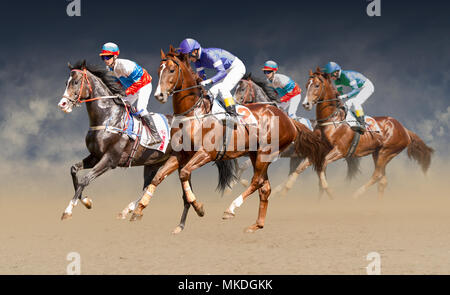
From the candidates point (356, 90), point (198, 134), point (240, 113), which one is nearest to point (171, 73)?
point (198, 134)

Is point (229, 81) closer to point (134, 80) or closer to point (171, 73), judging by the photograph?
point (171, 73)

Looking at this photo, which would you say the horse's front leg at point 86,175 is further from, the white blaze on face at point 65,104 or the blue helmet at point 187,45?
the blue helmet at point 187,45

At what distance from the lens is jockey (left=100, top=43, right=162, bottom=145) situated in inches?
363

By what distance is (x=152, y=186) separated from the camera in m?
7.90

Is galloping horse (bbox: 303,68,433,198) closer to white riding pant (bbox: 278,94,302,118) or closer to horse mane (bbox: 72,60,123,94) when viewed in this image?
white riding pant (bbox: 278,94,302,118)

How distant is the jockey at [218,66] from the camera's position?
8.27m

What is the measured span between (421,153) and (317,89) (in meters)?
4.69

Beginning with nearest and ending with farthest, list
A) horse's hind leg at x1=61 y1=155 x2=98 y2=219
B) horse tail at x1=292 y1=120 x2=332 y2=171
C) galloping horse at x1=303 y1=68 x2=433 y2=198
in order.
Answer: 1. horse's hind leg at x1=61 y1=155 x2=98 y2=219
2. horse tail at x1=292 y1=120 x2=332 y2=171
3. galloping horse at x1=303 y1=68 x2=433 y2=198

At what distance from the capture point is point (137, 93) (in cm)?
960

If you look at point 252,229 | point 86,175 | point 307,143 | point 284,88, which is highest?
point 284,88

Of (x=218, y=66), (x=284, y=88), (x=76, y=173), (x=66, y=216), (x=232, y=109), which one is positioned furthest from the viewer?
(x=284, y=88)

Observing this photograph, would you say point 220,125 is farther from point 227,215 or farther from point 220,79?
point 227,215

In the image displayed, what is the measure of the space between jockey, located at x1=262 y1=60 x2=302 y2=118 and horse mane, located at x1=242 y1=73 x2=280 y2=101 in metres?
0.53

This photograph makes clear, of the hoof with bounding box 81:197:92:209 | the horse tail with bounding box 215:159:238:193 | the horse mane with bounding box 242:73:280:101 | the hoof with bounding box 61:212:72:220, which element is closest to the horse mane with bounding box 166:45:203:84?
the horse tail with bounding box 215:159:238:193
